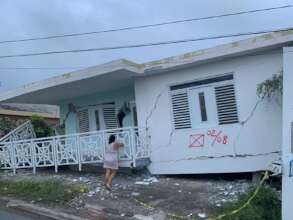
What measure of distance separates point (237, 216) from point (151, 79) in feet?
18.9

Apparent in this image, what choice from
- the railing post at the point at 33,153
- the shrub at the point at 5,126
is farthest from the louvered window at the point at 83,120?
the shrub at the point at 5,126

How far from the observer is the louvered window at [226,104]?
11594 mm

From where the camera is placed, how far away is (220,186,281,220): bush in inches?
329

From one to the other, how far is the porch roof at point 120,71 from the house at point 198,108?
25mm

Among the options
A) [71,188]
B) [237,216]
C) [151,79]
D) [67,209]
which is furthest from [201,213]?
[151,79]

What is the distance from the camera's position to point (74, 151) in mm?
13477

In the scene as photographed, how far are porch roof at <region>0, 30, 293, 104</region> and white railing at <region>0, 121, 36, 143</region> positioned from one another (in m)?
1.30

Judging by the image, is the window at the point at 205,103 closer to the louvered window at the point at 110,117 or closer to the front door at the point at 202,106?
the front door at the point at 202,106

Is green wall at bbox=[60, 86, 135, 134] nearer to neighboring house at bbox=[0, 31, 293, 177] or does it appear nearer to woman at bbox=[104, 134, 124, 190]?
neighboring house at bbox=[0, 31, 293, 177]

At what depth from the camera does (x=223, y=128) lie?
1171cm

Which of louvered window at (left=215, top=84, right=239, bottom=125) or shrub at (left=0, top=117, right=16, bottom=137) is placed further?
shrub at (left=0, top=117, right=16, bottom=137)

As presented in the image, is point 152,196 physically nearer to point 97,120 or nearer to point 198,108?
point 198,108

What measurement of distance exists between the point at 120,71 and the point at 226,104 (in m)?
2.95

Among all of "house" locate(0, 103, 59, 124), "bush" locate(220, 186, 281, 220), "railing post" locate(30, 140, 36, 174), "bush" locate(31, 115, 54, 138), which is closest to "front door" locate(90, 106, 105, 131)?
"railing post" locate(30, 140, 36, 174)
